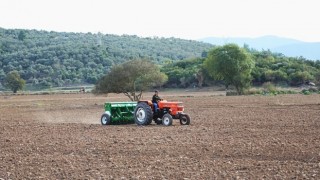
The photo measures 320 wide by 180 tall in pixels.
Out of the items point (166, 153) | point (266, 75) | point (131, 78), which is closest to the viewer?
point (166, 153)

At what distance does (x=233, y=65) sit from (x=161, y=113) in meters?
46.6

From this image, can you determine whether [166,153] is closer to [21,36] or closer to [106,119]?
[106,119]

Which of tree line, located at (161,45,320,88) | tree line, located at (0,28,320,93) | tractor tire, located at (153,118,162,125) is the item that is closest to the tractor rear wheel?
tractor tire, located at (153,118,162,125)

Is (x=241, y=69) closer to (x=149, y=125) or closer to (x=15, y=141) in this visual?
(x=149, y=125)

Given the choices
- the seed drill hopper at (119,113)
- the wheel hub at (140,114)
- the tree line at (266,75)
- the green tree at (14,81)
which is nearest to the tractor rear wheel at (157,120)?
the wheel hub at (140,114)

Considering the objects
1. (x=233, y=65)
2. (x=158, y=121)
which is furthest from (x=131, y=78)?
(x=233, y=65)

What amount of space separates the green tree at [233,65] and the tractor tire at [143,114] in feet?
152

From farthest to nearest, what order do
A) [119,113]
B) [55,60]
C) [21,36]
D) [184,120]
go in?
[21,36], [55,60], [119,113], [184,120]

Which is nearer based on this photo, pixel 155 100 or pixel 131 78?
pixel 155 100

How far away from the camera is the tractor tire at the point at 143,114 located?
74.7 feet

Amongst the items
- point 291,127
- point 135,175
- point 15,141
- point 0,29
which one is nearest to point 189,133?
point 291,127

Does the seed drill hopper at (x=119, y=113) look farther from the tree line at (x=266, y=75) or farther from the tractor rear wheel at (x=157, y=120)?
the tree line at (x=266, y=75)

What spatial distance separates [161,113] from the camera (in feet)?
76.3

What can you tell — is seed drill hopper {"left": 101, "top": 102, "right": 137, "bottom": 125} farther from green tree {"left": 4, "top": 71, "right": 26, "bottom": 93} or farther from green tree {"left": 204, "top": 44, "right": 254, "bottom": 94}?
green tree {"left": 4, "top": 71, "right": 26, "bottom": 93}
